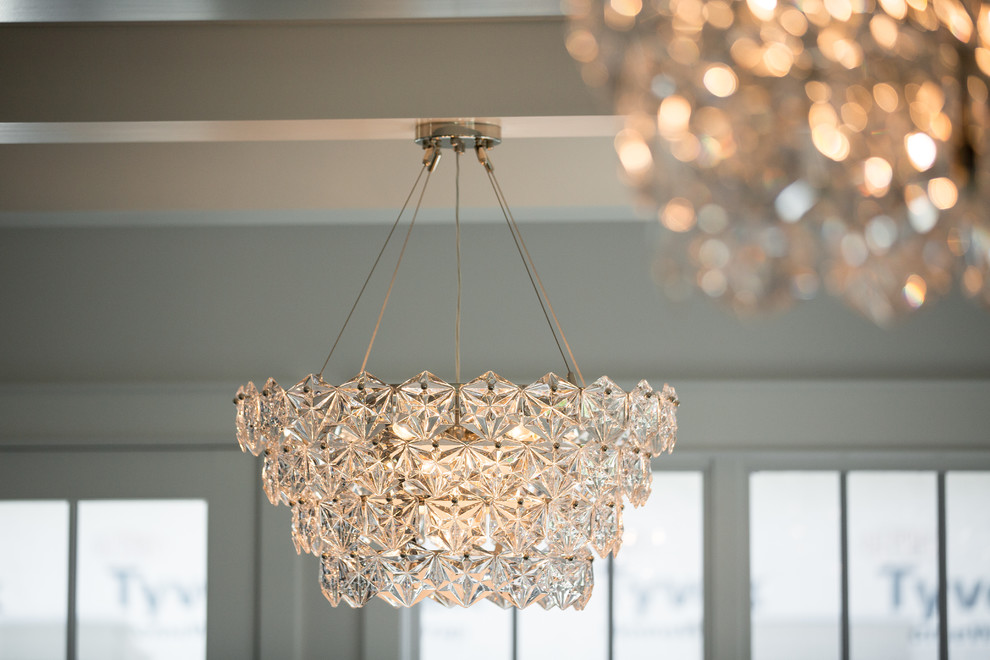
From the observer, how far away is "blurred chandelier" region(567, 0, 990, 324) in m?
0.58

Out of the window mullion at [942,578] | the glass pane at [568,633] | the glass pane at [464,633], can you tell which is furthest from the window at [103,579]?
the window mullion at [942,578]

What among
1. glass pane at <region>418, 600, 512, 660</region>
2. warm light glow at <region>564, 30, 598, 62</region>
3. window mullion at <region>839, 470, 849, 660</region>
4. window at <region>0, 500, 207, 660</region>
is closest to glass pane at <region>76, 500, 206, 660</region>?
window at <region>0, 500, 207, 660</region>

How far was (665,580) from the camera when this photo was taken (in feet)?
9.14

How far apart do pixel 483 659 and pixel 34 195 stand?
1.80 m

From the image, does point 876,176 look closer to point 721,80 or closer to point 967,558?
point 721,80

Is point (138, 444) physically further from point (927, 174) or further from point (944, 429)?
point (927, 174)

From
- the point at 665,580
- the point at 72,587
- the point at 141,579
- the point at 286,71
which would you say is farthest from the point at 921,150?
the point at 72,587

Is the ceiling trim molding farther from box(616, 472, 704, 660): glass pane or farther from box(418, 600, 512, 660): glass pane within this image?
box(418, 600, 512, 660): glass pane

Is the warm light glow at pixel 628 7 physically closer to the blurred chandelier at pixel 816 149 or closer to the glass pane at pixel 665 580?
the blurred chandelier at pixel 816 149

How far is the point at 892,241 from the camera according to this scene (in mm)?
575

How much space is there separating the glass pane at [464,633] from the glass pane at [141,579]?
668 mm

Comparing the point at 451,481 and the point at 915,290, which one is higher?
the point at 915,290

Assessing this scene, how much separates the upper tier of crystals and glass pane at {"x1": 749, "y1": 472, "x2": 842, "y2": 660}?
5.46ft

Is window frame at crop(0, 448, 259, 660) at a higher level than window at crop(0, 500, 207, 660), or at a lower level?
higher
